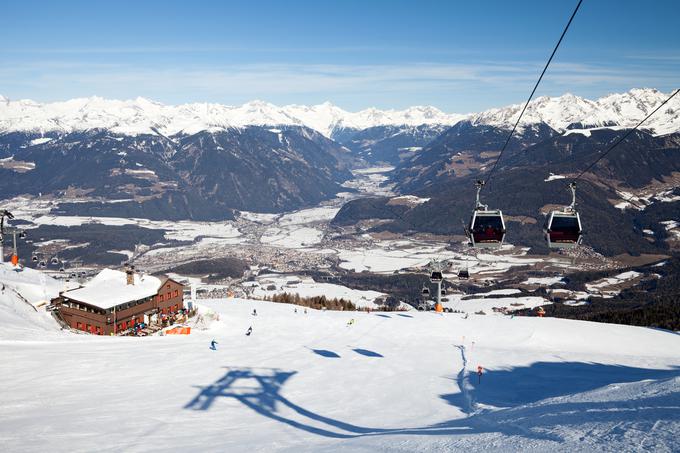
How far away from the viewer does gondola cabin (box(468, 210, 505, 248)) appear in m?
24.3

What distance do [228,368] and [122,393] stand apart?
5.90 m

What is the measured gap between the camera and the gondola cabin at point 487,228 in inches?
956

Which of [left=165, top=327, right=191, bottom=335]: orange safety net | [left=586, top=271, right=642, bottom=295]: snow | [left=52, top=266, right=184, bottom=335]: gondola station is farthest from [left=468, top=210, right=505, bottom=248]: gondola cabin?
[left=586, top=271, right=642, bottom=295]: snow

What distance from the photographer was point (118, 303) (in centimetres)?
4109

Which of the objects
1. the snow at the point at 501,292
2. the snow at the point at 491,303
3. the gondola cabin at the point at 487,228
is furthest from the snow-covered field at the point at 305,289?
the gondola cabin at the point at 487,228

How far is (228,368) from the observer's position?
24797 millimetres

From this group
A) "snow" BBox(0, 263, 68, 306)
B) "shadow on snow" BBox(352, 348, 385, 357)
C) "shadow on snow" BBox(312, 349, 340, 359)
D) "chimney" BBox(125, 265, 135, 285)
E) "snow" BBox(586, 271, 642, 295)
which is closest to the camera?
"shadow on snow" BBox(312, 349, 340, 359)

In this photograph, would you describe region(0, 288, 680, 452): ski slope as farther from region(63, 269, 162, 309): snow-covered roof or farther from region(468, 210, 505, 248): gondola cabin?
region(468, 210, 505, 248): gondola cabin

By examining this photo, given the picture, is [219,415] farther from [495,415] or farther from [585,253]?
[585,253]

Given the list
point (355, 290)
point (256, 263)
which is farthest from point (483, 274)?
point (256, 263)

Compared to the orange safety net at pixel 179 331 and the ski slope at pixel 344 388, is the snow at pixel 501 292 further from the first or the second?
the orange safety net at pixel 179 331

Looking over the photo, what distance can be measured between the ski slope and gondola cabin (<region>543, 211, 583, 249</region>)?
6.22 m

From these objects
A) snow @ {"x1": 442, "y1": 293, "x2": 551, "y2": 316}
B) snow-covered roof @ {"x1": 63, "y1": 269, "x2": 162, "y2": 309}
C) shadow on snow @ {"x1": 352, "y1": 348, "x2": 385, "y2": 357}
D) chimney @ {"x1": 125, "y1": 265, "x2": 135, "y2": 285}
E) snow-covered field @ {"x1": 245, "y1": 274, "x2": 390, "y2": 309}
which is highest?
chimney @ {"x1": 125, "y1": 265, "x2": 135, "y2": 285}

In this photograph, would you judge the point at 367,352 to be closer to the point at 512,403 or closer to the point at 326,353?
the point at 326,353
